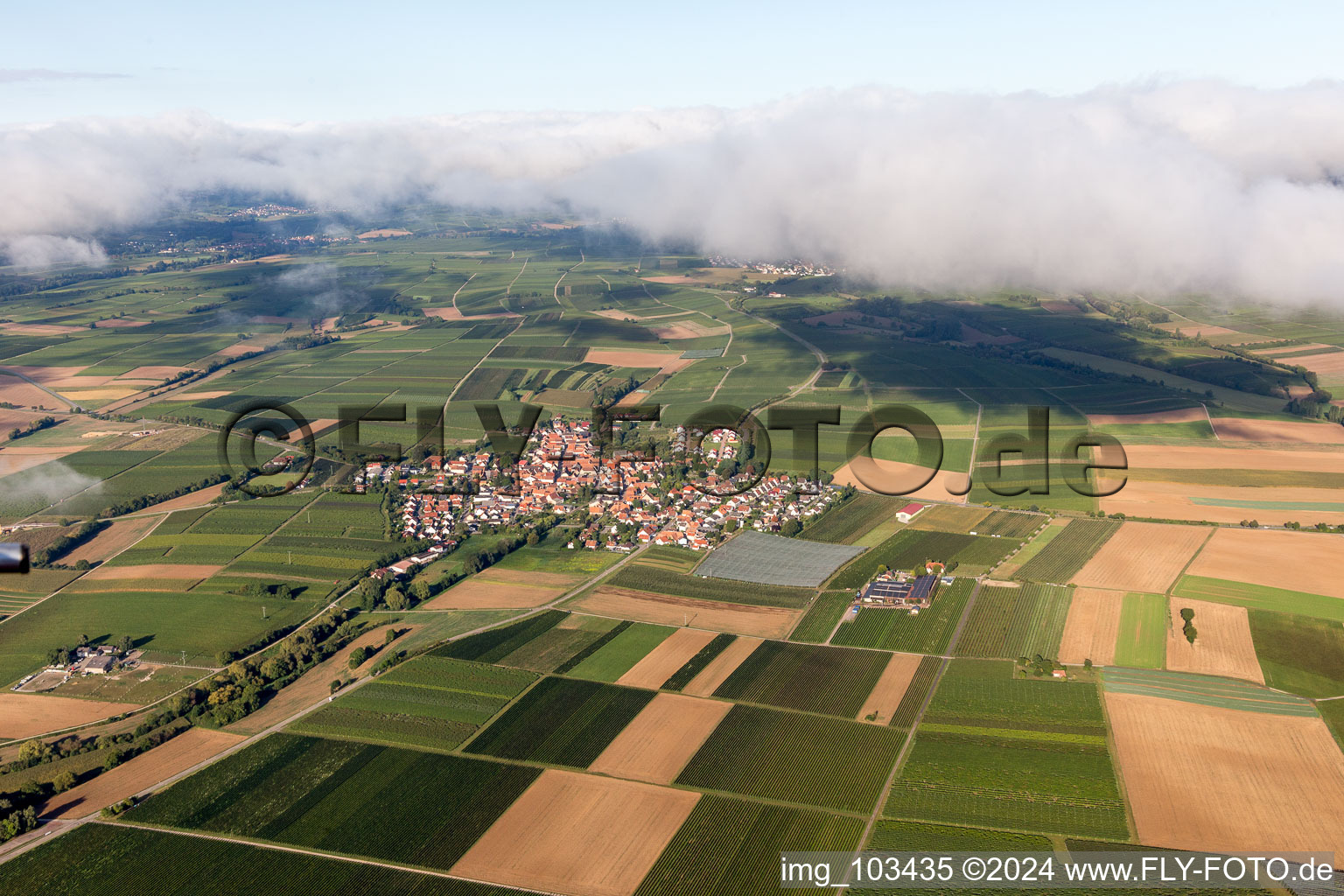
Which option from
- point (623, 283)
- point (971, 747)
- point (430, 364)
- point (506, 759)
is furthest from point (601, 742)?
point (623, 283)

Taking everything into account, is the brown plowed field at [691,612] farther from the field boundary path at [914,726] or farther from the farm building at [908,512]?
the farm building at [908,512]

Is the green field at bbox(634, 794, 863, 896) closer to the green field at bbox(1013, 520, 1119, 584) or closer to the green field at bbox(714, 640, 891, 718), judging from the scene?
the green field at bbox(714, 640, 891, 718)

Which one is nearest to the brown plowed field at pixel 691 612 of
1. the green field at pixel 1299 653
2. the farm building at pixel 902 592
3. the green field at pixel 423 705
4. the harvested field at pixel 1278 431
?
the farm building at pixel 902 592

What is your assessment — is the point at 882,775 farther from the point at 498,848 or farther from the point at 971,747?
the point at 498,848

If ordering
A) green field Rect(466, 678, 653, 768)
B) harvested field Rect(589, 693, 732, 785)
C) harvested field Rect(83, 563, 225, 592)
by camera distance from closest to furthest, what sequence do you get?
harvested field Rect(589, 693, 732, 785)
green field Rect(466, 678, 653, 768)
harvested field Rect(83, 563, 225, 592)

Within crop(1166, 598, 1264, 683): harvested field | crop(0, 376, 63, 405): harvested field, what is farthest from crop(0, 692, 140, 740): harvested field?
crop(0, 376, 63, 405): harvested field

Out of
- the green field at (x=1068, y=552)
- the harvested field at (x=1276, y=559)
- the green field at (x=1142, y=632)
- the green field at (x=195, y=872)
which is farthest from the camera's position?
the green field at (x=1068, y=552)

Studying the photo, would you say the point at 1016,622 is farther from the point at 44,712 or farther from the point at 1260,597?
the point at 44,712
